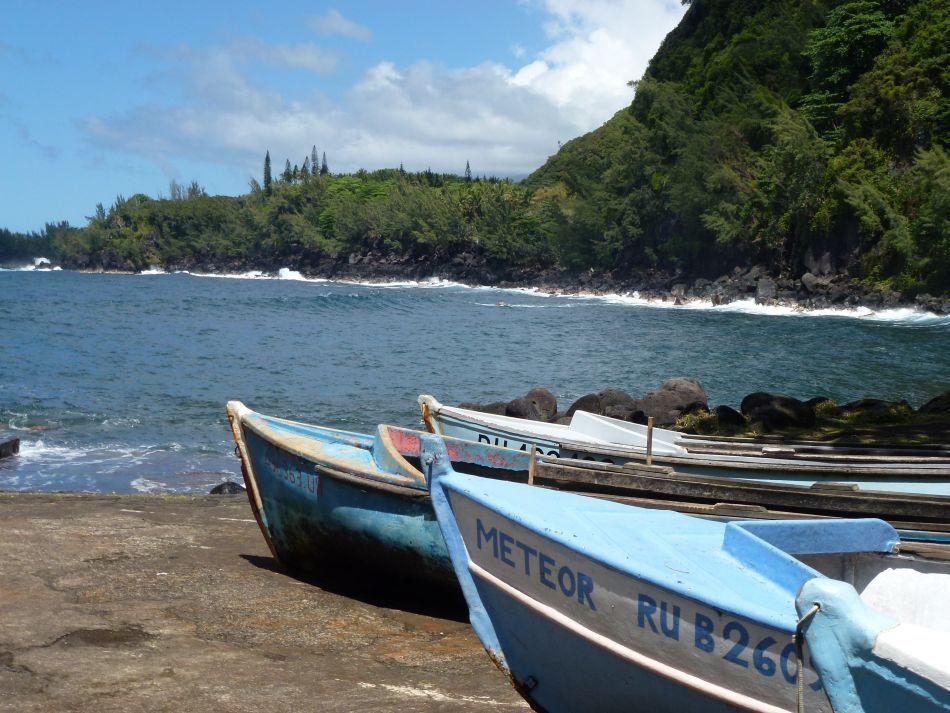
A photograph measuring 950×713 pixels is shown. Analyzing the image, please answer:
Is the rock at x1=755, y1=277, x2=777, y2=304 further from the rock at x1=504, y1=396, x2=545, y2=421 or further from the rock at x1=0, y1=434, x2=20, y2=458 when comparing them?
the rock at x1=0, y1=434, x2=20, y2=458

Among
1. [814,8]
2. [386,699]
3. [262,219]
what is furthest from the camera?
[262,219]

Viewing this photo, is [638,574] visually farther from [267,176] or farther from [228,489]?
[267,176]

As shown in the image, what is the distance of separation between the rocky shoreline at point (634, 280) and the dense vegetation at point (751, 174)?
101 centimetres

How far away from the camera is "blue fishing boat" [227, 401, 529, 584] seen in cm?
706

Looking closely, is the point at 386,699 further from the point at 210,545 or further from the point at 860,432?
the point at 860,432

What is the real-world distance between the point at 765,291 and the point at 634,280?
26972mm

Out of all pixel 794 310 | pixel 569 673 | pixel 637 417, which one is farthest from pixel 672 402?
pixel 794 310

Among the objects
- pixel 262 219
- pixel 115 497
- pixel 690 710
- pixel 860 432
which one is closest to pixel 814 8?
pixel 860 432

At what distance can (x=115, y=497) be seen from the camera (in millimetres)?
12484

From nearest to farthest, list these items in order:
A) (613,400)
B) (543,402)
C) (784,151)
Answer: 1. (613,400)
2. (543,402)
3. (784,151)

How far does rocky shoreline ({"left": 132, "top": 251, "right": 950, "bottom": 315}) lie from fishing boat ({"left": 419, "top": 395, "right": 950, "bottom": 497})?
4499cm

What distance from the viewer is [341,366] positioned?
112ft

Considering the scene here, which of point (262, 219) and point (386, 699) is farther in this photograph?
point (262, 219)

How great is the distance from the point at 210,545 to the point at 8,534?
1840 mm
